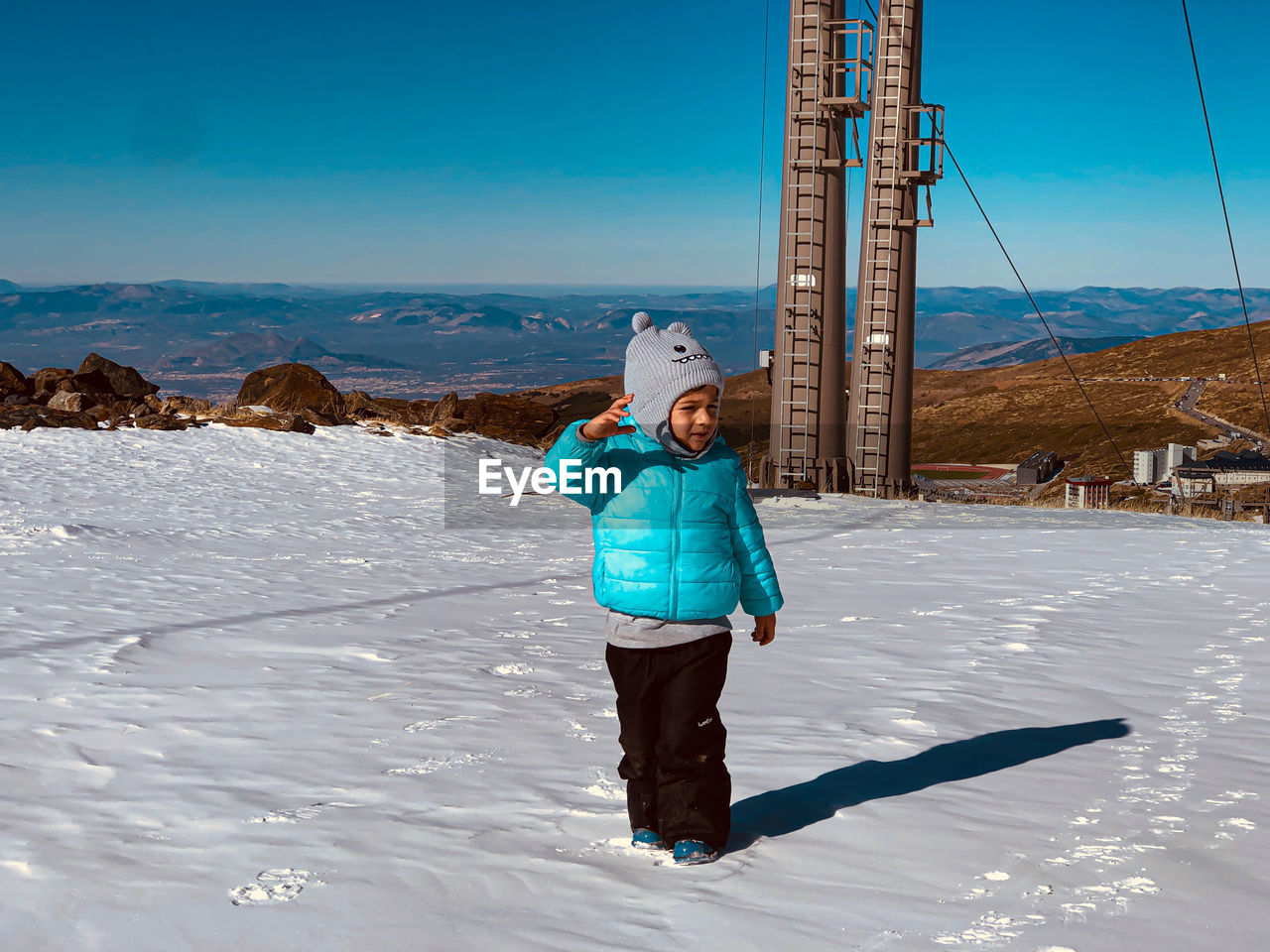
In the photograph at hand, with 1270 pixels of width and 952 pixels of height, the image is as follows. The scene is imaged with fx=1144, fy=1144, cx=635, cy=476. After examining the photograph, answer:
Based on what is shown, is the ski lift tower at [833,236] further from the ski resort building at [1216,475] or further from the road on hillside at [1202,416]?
the road on hillside at [1202,416]

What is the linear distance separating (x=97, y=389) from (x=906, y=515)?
50.2 feet

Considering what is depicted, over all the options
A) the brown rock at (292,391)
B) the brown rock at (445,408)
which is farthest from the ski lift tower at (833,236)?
the brown rock at (292,391)

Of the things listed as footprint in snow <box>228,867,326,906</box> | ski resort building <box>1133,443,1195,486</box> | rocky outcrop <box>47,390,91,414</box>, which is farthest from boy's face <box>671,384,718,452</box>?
ski resort building <box>1133,443,1195,486</box>

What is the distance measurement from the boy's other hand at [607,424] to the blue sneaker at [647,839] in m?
1.25

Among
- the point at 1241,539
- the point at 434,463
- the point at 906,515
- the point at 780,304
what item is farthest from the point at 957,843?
the point at 780,304

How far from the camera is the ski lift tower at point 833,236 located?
20.0 meters

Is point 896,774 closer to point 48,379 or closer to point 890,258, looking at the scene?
point 890,258

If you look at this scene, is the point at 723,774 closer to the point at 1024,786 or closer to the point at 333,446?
the point at 1024,786

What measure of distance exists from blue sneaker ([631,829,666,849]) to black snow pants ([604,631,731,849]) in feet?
0.18

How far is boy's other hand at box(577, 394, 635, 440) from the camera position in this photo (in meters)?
3.44

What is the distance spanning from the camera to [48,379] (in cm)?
2164

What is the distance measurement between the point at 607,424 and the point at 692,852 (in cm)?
132

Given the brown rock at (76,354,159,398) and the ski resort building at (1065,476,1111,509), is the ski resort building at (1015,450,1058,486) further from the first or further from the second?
the brown rock at (76,354,159,398)

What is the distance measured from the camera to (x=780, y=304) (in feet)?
67.2
